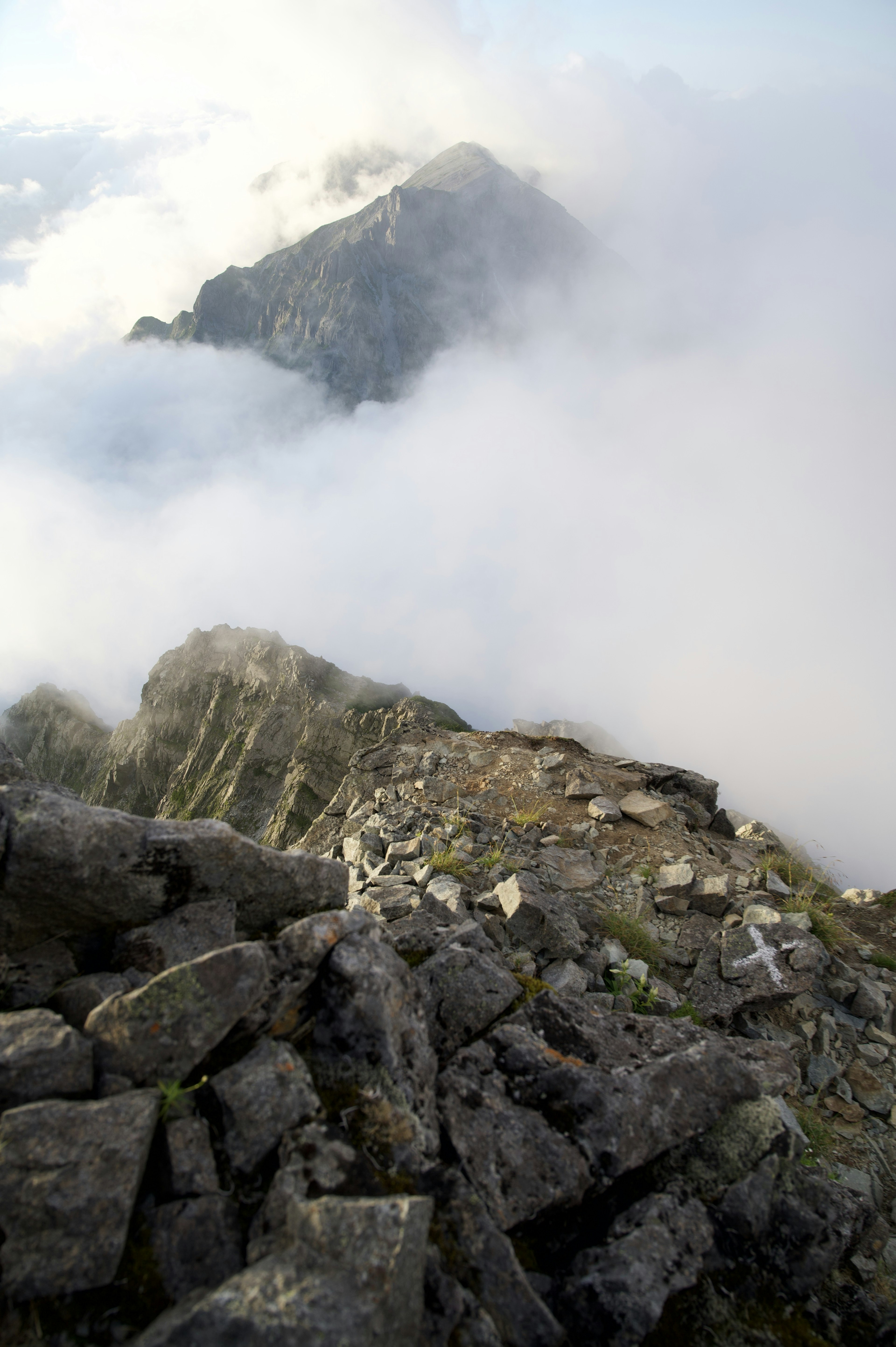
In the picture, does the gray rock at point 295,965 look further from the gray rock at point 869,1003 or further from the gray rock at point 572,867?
the gray rock at point 869,1003

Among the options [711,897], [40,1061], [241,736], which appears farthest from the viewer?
[241,736]

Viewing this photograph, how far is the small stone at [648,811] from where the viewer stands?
1220 cm

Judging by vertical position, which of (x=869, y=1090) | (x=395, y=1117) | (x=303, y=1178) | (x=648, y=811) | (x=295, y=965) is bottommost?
(x=303, y=1178)

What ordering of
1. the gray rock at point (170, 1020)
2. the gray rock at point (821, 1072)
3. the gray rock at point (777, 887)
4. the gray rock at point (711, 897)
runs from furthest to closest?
the gray rock at point (777, 887), the gray rock at point (711, 897), the gray rock at point (821, 1072), the gray rock at point (170, 1020)

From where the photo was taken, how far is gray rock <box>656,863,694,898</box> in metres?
9.77

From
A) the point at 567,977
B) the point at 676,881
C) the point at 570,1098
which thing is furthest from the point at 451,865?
the point at 570,1098

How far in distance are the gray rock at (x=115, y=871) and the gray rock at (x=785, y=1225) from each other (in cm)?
431

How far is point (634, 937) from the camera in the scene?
8.92 m

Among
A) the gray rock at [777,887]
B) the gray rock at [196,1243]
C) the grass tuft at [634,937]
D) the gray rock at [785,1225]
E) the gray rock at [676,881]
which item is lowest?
the gray rock at [196,1243]

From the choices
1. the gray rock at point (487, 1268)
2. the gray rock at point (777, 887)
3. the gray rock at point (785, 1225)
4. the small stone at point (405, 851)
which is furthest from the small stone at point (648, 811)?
the gray rock at point (487, 1268)

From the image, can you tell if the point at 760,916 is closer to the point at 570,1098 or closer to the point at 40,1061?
the point at 570,1098

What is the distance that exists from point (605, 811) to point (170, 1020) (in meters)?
9.98

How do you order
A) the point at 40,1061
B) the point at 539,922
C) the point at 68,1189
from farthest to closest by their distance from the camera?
1. the point at 539,922
2. the point at 40,1061
3. the point at 68,1189

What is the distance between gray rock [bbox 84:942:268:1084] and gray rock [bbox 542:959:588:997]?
430 cm
